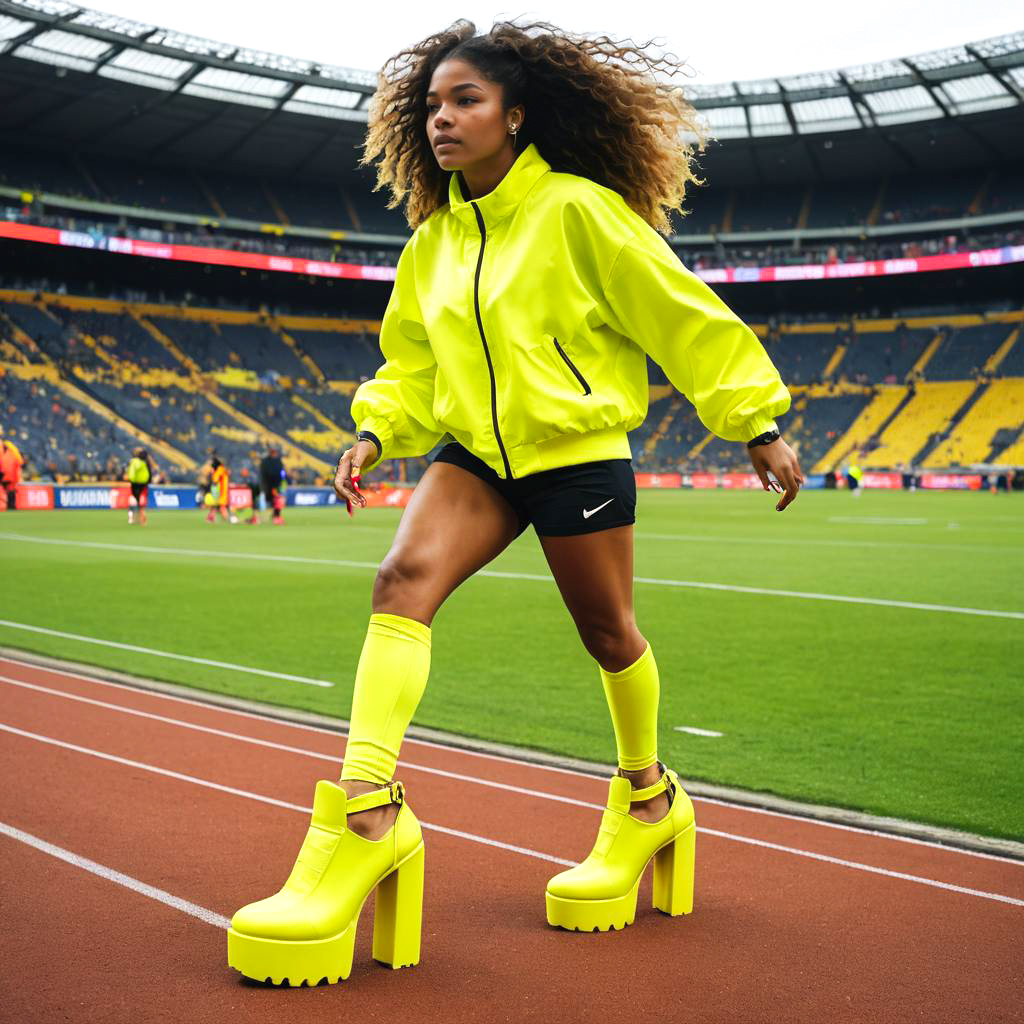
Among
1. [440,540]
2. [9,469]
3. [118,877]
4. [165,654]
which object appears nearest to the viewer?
[440,540]

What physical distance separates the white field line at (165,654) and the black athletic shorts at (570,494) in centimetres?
468

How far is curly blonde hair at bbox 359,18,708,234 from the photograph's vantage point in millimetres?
3199

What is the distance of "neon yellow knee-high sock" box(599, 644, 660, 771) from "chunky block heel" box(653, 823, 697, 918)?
261mm

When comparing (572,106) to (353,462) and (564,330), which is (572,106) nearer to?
(564,330)

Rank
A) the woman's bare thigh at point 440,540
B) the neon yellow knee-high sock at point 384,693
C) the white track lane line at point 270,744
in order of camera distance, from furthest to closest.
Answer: the white track lane line at point 270,744, the woman's bare thigh at point 440,540, the neon yellow knee-high sock at point 384,693

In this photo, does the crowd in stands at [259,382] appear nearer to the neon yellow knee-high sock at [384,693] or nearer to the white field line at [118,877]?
the white field line at [118,877]

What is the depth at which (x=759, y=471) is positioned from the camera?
9.84 feet

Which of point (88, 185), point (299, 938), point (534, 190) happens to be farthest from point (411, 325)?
point (88, 185)

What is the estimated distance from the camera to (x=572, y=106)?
3256 mm

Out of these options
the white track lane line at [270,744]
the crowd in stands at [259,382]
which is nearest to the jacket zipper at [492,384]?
the white track lane line at [270,744]

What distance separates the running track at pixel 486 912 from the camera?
8.84ft

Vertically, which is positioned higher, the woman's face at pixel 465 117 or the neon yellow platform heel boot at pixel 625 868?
the woman's face at pixel 465 117

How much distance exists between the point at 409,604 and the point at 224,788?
2.30 m

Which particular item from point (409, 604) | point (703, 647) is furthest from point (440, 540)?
point (703, 647)
